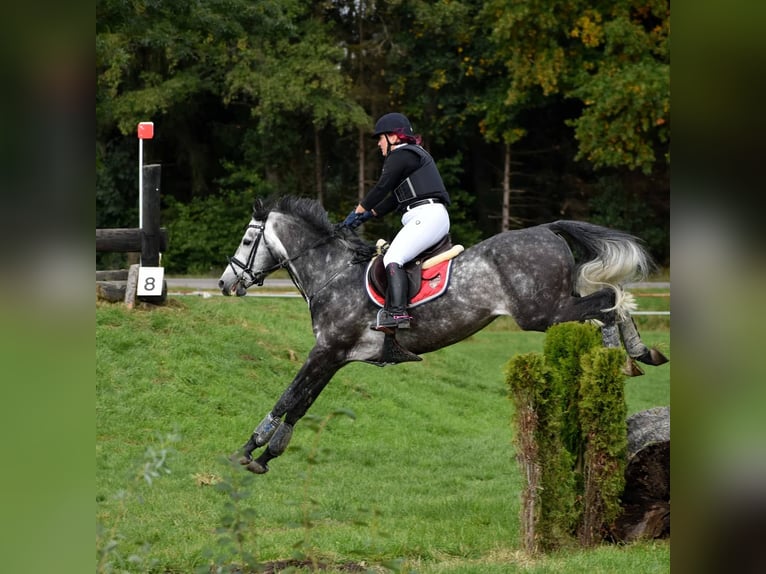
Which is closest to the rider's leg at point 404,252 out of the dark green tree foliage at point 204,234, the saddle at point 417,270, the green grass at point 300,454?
the saddle at point 417,270

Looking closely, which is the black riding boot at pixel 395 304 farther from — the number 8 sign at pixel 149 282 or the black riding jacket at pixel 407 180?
the number 8 sign at pixel 149 282

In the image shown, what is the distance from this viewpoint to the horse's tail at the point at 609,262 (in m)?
6.17

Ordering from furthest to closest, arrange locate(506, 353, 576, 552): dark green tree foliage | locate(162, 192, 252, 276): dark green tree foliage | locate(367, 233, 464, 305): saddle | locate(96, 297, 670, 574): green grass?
locate(162, 192, 252, 276): dark green tree foliage → locate(367, 233, 464, 305): saddle → locate(96, 297, 670, 574): green grass → locate(506, 353, 576, 552): dark green tree foliage

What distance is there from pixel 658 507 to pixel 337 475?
3342 mm

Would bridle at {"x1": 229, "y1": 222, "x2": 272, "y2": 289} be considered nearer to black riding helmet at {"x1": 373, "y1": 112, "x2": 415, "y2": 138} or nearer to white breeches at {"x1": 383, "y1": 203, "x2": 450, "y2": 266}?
white breeches at {"x1": 383, "y1": 203, "x2": 450, "y2": 266}

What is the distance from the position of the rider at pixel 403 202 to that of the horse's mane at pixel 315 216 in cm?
43

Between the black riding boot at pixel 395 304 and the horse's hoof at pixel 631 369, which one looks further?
the black riding boot at pixel 395 304

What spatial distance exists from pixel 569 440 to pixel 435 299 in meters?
1.44

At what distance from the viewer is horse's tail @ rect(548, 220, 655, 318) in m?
6.17

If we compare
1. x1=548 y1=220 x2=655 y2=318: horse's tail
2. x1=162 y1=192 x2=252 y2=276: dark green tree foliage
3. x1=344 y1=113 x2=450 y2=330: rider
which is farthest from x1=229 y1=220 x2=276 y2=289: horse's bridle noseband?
x1=162 y1=192 x2=252 y2=276: dark green tree foliage

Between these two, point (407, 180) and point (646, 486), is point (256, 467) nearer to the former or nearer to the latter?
point (407, 180)

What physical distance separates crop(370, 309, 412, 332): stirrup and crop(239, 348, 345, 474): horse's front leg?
51 centimetres
